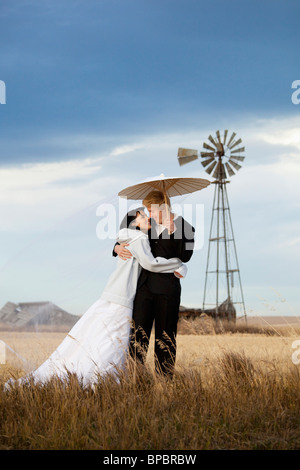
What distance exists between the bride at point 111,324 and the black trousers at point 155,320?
109 millimetres

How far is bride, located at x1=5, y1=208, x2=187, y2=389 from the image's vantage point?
6.27 metres

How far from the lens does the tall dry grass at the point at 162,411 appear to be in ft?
14.9

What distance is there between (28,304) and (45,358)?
800 millimetres

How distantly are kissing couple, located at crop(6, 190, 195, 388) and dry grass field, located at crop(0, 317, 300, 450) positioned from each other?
296 millimetres

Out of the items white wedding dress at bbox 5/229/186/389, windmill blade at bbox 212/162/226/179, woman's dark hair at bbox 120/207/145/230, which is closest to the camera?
white wedding dress at bbox 5/229/186/389

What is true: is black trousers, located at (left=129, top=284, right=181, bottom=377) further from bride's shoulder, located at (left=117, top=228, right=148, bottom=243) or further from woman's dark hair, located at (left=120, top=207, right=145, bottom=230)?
woman's dark hair, located at (left=120, top=207, right=145, bottom=230)

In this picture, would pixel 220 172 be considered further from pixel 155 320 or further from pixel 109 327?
pixel 109 327

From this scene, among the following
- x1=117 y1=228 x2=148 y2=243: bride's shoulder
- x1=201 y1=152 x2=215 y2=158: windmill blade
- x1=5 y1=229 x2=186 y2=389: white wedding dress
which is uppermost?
x1=201 y1=152 x2=215 y2=158: windmill blade

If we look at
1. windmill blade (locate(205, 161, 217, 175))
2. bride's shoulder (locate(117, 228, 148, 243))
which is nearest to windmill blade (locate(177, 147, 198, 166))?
windmill blade (locate(205, 161, 217, 175))

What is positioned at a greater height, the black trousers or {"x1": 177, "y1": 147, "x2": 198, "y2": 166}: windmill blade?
{"x1": 177, "y1": 147, "x2": 198, "y2": 166}: windmill blade

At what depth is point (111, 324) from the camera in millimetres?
6375

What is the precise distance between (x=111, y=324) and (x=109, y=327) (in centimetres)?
4
